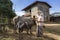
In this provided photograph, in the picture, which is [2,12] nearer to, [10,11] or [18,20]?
[10,11]

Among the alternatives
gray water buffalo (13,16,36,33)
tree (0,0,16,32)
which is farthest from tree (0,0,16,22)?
gray water buffalo (13,16,36,33)

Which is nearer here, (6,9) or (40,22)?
(40,22)

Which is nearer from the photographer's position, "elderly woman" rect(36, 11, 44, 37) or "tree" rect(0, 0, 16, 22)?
"elderly woman" rect(36, 11, 44, 37)

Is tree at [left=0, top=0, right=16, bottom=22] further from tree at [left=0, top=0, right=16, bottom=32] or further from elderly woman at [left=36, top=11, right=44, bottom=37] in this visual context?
elderly woman at [left=36, top=11, right=44, bottom=37]

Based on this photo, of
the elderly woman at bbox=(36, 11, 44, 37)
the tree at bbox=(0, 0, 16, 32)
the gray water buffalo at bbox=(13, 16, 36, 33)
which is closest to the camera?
the gray water buffalo at bbox=(13, 16, 36, 33)

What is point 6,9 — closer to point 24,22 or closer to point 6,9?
point 6,9

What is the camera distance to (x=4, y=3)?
47.9 ft

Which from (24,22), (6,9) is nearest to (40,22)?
(24,22)

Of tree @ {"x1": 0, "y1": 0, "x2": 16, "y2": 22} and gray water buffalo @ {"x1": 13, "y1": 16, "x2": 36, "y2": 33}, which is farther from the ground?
tree @ {"x1": 0, "y1": 0, "x2": 16, "y2": 22}

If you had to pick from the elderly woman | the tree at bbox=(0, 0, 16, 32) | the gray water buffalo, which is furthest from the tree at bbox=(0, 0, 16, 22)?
the elderly woman

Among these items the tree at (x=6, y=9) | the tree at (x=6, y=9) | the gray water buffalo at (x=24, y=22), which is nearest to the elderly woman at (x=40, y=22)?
the gray water buffalo at (x=24, y=22)

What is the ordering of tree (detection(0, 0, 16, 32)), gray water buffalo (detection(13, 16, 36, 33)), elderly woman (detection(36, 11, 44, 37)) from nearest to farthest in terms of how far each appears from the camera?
gray water buffalo (detection(13, 16, 36, 33)) < elderly woman (detection(36, 11, 44, 37)) < tree (detection(0, 0, 16, 32))

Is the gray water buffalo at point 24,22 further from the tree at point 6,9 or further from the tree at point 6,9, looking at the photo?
the tree at point 6,9

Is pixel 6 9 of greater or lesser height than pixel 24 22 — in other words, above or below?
above
